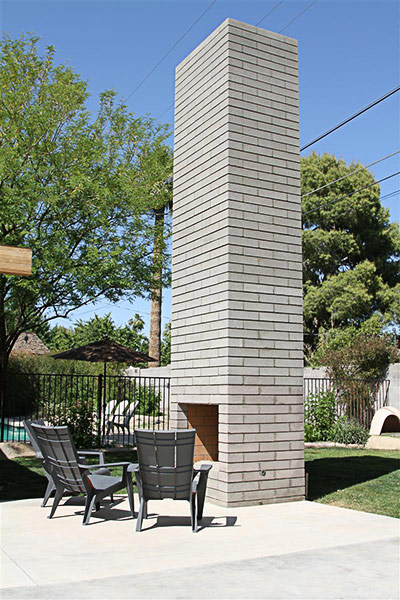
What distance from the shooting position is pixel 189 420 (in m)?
7.61

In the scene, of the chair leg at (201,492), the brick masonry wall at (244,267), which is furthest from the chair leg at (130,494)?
the brick masonry wall at (244,267)

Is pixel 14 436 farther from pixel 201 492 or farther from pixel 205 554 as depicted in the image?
pixel 205 554

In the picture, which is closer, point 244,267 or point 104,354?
point 244,267

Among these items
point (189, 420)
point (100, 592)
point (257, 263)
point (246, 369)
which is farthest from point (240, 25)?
point (100, 592)

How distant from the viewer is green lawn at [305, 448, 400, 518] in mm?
6754

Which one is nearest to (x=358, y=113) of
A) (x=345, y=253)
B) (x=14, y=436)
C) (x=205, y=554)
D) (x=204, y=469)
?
(x=204, y=469)

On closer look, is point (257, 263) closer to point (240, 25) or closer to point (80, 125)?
point (240, 25)

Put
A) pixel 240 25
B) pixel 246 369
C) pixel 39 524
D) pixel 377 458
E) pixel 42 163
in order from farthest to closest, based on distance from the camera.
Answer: pixel 42 163 → pixel 377 458 → pixel 240 25 → pixel 246 369 → pixel 39 524

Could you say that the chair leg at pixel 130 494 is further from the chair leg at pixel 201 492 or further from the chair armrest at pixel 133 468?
the chair leg at pixel 201 492

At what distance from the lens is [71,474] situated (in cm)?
601

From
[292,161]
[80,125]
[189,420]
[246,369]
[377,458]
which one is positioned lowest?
[377,458]

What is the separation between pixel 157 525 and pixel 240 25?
6083 millimetres

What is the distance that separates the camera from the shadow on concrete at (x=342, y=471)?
25.4ft

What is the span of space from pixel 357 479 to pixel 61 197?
8004 mm
